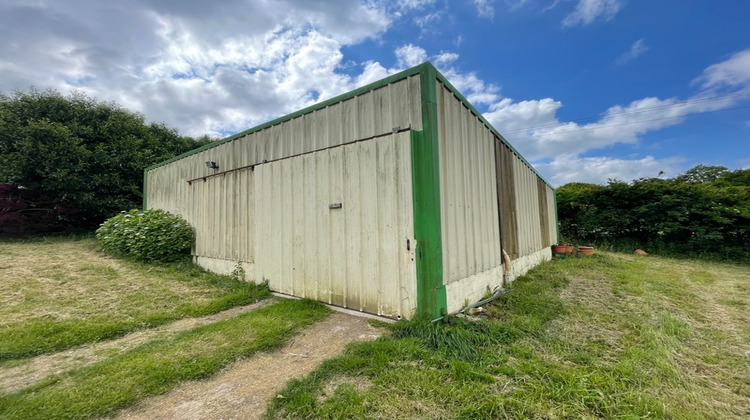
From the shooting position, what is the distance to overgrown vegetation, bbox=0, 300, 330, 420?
1.97m

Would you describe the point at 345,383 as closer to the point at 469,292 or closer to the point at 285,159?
the point at 469,292

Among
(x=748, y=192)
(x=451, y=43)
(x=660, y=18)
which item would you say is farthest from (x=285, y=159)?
(x=748, y=192)

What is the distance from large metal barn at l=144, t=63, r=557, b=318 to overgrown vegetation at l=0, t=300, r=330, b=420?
101cm

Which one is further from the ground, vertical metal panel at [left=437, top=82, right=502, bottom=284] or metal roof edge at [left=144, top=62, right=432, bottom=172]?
metal roof edge at [left=144, top=62, right=432, bottom=172]

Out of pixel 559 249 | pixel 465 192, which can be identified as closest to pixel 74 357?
pixel 465 192

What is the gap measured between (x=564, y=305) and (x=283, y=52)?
724cm

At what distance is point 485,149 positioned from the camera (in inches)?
192

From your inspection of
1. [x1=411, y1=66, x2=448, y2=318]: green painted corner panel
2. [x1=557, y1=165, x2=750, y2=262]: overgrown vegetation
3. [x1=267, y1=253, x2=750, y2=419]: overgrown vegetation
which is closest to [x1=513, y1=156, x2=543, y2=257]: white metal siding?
[x1=267, y1=253, x2=750, y2=419]: overgrown vegetation

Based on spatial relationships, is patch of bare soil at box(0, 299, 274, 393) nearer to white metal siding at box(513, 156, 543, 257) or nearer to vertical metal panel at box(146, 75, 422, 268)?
vertical metal panel at box(146, 75, 422, 268)

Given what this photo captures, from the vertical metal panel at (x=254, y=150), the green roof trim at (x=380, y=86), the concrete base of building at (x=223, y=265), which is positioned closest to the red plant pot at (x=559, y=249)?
the green roof trim at (x=380, y=86)

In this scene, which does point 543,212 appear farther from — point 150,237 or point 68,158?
point 68,158

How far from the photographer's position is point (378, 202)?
3604 millimetres

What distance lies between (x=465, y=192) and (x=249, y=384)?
3.30m

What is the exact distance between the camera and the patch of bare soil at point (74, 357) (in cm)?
239
